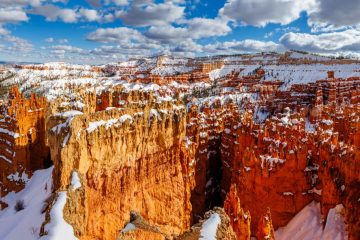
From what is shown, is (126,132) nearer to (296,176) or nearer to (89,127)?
(89,127)

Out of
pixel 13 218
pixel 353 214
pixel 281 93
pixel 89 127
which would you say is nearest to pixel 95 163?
pixel 89 127

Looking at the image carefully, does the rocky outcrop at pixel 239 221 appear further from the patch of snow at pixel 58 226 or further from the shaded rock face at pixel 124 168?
the patch of snow at pixel 58 226

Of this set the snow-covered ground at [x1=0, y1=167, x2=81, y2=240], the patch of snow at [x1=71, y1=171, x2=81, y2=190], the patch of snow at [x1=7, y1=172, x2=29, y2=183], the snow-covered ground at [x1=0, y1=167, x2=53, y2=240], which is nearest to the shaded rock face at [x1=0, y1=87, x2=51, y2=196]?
A: the patch of snow at [x1=7, y1=172, x2=29, y2=183]

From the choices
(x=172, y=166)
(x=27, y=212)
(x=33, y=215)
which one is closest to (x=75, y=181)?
(x=33, y=215)

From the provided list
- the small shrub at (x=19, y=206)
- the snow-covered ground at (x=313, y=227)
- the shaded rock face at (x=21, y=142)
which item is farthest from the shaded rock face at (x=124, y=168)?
the shaded rock face at (x=21, y=142)

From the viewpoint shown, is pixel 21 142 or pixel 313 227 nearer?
pixel 313 227

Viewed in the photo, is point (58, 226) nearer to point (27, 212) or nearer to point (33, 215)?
point (33, 215)
